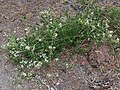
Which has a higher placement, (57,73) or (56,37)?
(56,37)

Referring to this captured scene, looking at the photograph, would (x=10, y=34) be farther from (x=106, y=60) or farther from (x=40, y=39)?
(x=106, y=60)

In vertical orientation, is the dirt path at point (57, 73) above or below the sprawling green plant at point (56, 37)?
below

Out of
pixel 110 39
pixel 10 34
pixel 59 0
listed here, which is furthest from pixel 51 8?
pixel 110 39

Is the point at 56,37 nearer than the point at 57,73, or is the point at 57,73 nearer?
the point at 57,73

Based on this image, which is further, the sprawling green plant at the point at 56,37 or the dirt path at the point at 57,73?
the sprawling green plant at the point at 56,37

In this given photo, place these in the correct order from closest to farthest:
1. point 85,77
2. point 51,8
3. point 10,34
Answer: point 85,77
point 10,34
point 51,8

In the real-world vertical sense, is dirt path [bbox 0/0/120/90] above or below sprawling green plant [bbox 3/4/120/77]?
below

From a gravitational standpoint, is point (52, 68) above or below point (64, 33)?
below

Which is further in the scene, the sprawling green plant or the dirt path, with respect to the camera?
the sprawling green plant
